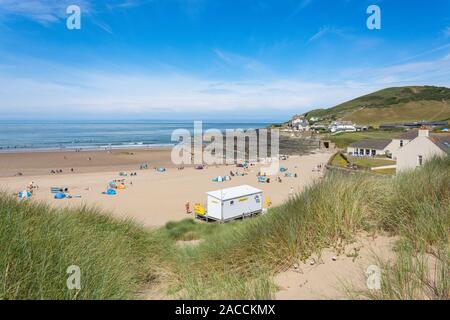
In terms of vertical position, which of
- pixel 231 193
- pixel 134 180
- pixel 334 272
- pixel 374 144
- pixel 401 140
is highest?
pixel 401 140

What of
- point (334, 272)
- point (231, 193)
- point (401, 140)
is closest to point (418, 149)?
point (401, 140)

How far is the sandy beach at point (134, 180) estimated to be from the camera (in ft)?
77.7

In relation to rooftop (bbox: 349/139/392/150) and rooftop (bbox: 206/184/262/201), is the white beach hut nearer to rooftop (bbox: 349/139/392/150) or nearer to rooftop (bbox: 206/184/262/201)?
rooftop (bbox: 206/184/262/201)

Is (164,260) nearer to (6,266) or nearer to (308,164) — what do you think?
(6,266)

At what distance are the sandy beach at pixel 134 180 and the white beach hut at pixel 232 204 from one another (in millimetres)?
3236

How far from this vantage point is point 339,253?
4.34 meters

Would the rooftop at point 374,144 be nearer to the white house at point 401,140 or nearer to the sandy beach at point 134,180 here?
the white house at point 401,140

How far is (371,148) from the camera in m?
49.4

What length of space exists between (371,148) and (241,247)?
50866 millimetres

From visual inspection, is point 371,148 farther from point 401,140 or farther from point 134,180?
point 134,180

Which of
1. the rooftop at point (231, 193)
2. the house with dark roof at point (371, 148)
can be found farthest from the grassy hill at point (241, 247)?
the house with dark roof at point (371, 148)

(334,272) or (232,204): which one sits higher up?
(334,272)

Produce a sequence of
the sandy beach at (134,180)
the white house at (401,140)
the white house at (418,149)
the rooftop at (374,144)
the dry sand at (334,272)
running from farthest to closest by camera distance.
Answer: the rooftop at (374,144)
the white house at (401,140)
the white house at (418,149)
the sandy beach at (134,180)
the dry sand at (334,272)

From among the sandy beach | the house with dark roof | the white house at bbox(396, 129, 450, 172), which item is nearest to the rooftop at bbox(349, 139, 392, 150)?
the house with dark roof
